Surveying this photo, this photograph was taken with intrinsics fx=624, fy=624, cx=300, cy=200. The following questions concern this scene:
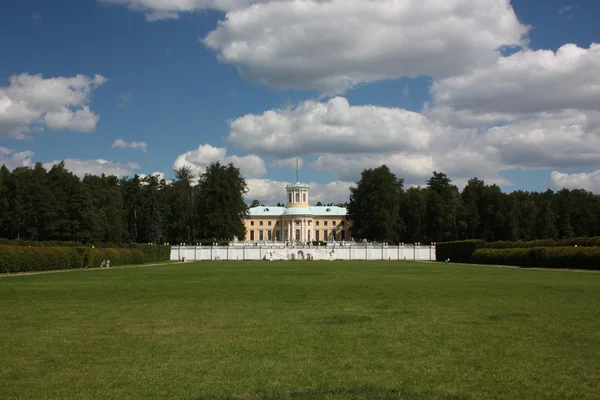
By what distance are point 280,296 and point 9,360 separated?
36.6 feet

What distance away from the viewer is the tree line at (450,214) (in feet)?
293

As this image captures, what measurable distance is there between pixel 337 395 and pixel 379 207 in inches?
3285

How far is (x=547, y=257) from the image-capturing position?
4759 centimetres

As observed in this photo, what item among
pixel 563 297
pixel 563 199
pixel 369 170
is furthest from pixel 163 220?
pixel 563 297

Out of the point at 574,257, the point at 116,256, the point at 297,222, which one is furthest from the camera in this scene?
the point at 297,222

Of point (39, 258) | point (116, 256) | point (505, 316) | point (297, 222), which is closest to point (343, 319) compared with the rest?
point (505, 316)

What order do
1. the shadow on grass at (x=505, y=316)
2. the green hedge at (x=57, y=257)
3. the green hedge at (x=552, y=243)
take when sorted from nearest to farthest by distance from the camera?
the shadow on grass at (x=505, y=316), the green hedge at (x=57, y=257), the green hedge at (x=552, y=243)

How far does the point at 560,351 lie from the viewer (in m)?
9.76

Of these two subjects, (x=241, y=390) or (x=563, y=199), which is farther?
(x=563, y=199)

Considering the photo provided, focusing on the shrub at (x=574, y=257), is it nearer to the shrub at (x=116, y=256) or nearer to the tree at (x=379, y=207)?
the shrub at (x=116, y=256)

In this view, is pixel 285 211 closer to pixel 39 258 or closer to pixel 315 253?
pixel 315 253

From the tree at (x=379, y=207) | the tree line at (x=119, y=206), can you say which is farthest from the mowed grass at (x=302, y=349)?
the tree at (x=379, y=207)

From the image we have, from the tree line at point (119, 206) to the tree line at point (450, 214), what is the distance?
18689mm

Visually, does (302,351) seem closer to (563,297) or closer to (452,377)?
(452,377)
